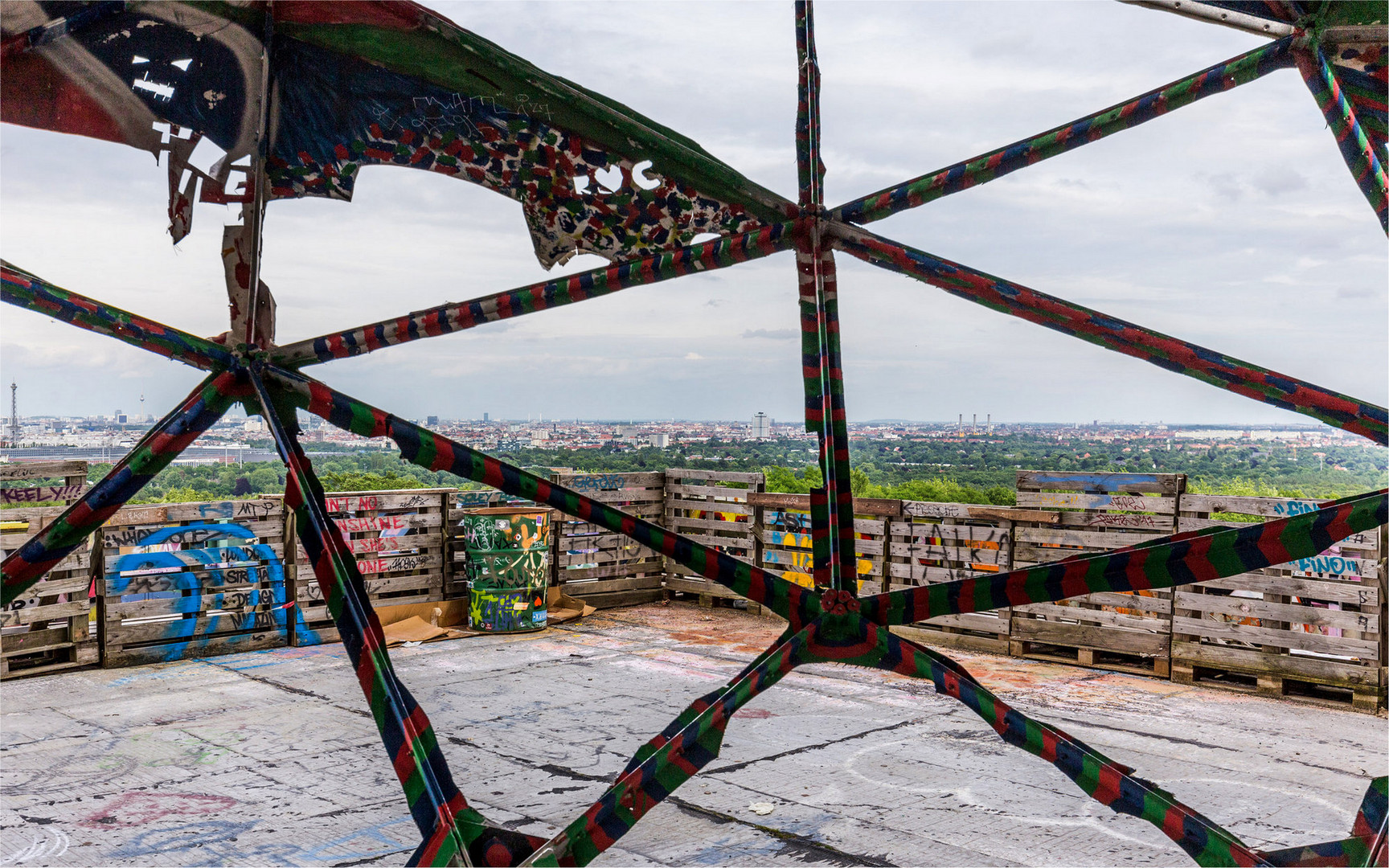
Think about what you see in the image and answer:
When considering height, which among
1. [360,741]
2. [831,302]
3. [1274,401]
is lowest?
[360,741]

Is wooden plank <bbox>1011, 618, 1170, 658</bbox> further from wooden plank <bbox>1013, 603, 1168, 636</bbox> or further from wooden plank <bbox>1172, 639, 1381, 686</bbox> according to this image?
wooden plank <bbox>1172, 639, 1381, 686</bbox>

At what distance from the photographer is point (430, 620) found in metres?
11.2

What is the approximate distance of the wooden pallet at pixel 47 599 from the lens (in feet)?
28.3

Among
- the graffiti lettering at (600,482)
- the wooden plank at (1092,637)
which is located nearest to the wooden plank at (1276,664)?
the wooden plank at (1092,637)

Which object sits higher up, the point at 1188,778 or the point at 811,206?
the point at 811,206

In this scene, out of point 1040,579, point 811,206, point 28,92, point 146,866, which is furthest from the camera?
point 146,866

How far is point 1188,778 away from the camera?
6242mm

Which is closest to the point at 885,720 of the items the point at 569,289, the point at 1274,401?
the point at 1274,401

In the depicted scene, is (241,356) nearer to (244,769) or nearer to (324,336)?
(324,336)

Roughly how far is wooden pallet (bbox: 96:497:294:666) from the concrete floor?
30 centimetres

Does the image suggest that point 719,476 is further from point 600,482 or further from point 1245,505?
point 1245,505

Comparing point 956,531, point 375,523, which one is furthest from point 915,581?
point 375,523

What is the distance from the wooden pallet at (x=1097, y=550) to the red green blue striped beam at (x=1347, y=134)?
6517 millimetres

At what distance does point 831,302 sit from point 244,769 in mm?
4771
